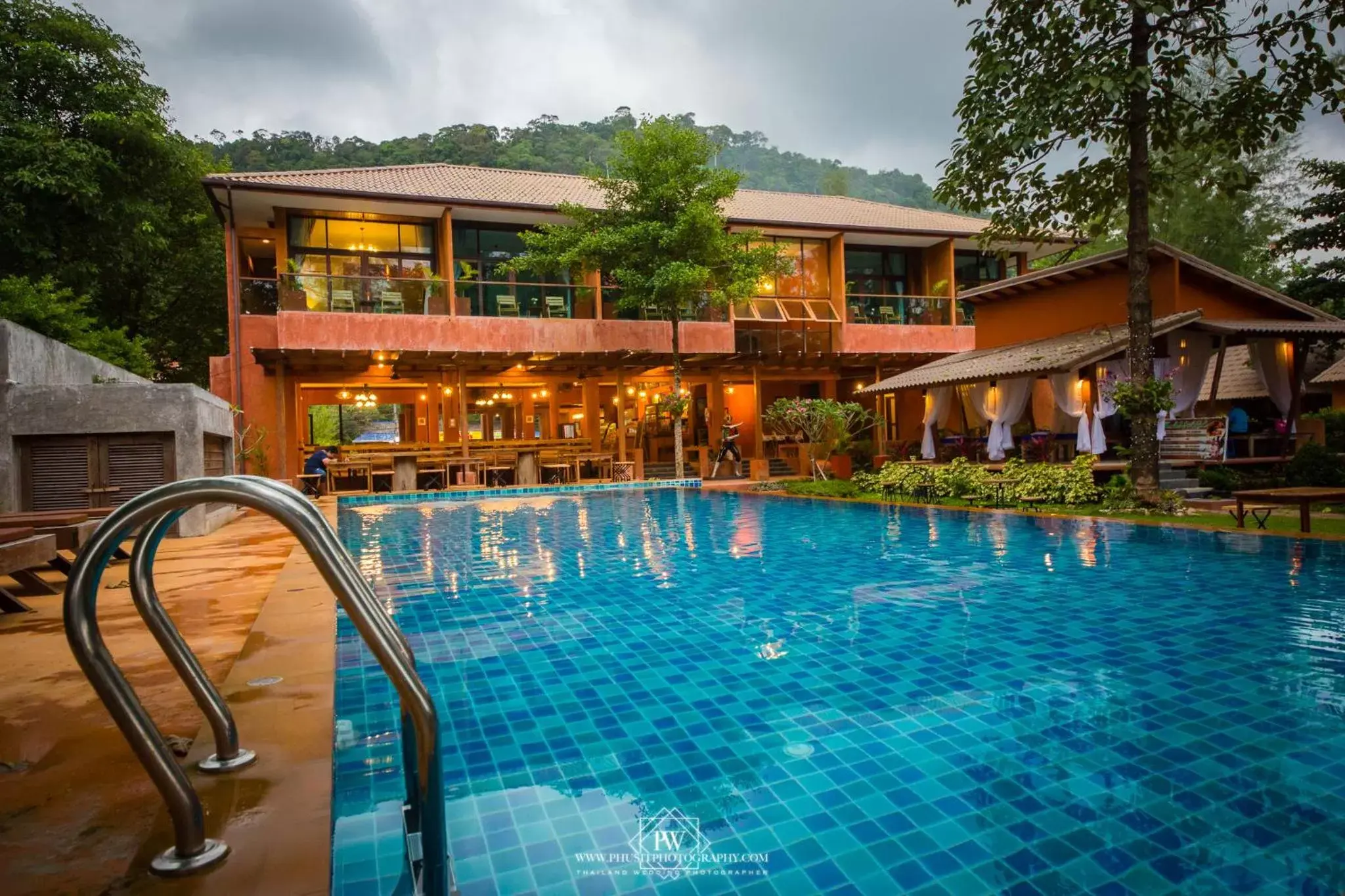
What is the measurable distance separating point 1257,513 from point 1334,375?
13106 mm

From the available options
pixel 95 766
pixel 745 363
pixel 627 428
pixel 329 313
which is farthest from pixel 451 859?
pixel 627 428

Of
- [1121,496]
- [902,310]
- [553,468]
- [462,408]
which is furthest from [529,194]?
[1121,496]

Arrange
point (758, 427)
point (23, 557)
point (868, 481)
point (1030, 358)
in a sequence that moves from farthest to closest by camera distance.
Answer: point (758, 427) → point (1030, 358) → point (868, 481) → point (23, 557)

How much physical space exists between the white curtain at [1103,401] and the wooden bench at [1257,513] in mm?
2915

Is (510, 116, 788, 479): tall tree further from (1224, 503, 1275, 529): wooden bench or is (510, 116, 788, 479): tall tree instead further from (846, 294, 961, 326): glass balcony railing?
(1224, 503, 1275, 529): wooden bench

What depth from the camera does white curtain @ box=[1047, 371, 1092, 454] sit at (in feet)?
43.3

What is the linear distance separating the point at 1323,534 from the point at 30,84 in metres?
25.2

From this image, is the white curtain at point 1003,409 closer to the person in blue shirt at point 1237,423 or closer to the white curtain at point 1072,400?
the white curtain at point 1072,400

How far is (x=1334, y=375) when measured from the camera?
720 inches

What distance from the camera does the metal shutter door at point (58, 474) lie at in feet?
25.3

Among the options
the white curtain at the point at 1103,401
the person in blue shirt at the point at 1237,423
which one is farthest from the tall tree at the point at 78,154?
the person in blue shirt at the point at 1237,423

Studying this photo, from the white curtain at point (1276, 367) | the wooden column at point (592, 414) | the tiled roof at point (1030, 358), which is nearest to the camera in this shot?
the tiled roof at point (1030, 358)

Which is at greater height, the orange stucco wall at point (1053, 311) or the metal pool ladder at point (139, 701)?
the orange stucco wall at point (1053, 311)

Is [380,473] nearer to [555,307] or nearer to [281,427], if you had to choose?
Result: [281,427]
